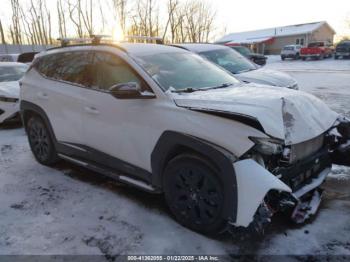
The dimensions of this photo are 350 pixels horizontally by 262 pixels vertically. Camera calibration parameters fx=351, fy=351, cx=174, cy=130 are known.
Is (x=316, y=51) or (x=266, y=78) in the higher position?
→ (x=266, y=78)

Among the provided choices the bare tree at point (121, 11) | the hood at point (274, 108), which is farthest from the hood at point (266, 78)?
the bare tree at point (121, 11)

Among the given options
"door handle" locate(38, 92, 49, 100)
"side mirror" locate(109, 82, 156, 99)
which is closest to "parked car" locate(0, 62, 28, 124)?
"door handle" locate(38, 92, 49, 100)

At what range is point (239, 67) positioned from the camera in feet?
26.2

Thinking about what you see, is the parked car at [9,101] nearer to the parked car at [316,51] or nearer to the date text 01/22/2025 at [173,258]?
the date text 01/22/2025 at [173,258]

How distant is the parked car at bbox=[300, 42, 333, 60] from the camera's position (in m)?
35.1

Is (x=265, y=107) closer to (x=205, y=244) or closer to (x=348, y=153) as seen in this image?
(x=205, y=244)

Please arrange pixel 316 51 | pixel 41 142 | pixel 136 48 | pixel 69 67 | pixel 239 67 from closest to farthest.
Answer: pixel 136 48
pixel 69 67
pixel 41 142
pixel 239 67
pixel 316 51

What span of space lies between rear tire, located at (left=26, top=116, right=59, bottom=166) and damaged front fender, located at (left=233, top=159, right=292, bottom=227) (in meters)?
3.20

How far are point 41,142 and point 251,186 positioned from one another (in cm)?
360

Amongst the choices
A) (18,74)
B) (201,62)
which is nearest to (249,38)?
(18,74)

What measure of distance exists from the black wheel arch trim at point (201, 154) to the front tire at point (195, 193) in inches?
2.8

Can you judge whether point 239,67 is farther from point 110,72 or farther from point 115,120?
point 115,120

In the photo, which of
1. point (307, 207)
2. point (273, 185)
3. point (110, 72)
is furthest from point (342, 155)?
point (110, 72)

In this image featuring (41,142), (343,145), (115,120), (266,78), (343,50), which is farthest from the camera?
(343,50)
